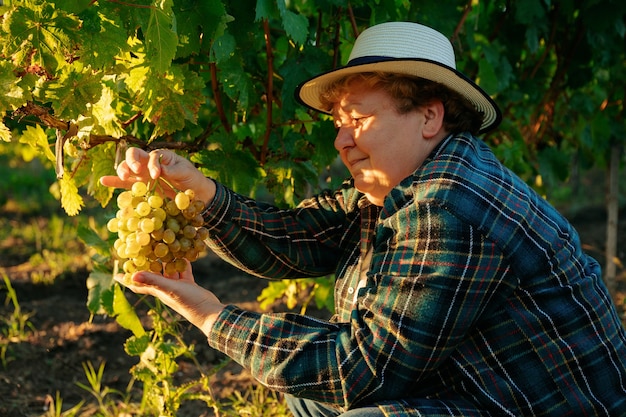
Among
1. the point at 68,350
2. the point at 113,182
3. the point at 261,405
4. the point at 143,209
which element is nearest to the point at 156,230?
the point at 143,209

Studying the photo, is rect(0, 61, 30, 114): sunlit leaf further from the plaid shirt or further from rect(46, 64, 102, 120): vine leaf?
the plaid shirt

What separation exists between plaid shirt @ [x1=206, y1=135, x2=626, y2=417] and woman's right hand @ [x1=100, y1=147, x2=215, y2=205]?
1.25 ft

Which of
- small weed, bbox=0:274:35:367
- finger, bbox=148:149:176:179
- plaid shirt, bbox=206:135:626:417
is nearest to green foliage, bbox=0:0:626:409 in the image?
finger, bbox=148:149:176:179

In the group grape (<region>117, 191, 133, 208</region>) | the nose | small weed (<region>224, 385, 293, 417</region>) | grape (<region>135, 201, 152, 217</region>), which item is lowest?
small weed (<region>224, 385, 293, 417</region>)

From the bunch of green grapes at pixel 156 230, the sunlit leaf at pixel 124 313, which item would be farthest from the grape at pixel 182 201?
the sunlit leaf at pixel 124 313

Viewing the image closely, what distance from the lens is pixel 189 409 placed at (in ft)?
10.9

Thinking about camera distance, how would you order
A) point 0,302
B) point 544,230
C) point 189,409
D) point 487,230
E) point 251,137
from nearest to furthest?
point 487,230 < point 544,230 < point 251,137 < point 189,409 < point 0,302

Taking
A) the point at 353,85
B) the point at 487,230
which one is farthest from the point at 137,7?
the point at 487,230

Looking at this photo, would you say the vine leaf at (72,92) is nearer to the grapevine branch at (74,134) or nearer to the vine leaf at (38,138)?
the grapevine branch at (74,134)

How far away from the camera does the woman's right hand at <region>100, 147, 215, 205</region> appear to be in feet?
6.35

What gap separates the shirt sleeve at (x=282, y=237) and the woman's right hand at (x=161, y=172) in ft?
0.53

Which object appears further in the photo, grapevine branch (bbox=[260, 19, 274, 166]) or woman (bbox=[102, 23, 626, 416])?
grapevine branch (bbox=[260, 19, 274, 166])

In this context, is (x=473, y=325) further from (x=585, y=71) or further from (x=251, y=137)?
(x=585, y=71)

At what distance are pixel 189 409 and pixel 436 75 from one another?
1.98 meters
